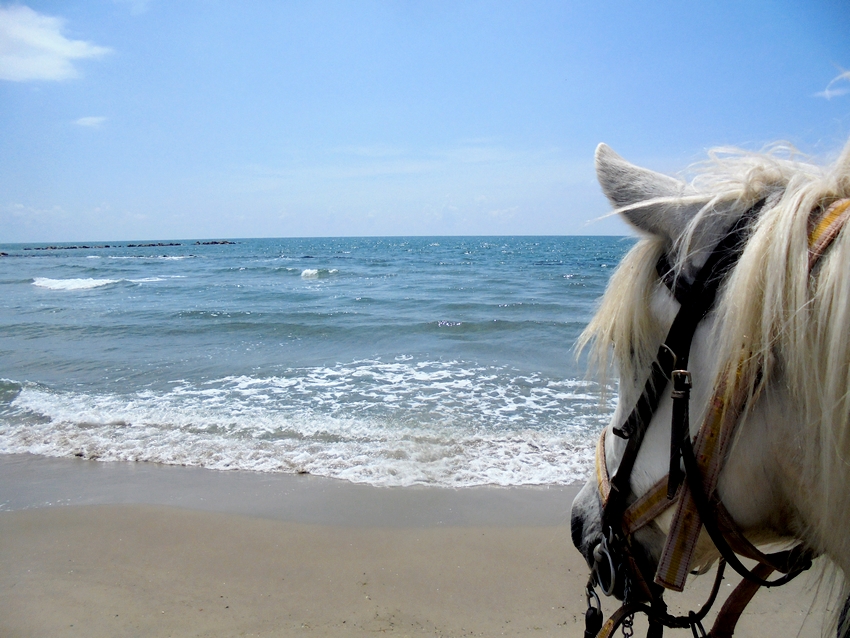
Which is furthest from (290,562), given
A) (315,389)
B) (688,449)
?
(315,389)

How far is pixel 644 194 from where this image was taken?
1.09m

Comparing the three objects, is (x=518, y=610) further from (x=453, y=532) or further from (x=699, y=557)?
(x=699, y=557)

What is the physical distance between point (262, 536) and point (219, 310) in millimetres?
14258

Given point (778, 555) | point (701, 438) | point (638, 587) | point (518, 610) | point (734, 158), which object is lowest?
point (518, 610)

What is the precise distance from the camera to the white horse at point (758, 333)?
33.3 inches

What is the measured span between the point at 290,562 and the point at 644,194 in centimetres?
356

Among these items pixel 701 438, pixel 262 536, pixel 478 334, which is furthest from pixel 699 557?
pixel 478 334

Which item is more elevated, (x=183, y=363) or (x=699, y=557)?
(x=699, y=557)

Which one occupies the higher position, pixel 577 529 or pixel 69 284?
pixel 69 284

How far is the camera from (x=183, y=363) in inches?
390

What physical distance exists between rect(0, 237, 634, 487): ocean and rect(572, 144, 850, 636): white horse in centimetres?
32

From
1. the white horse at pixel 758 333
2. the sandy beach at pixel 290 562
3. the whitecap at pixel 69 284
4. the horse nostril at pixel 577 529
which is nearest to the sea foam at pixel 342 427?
the sandy beach at pixel 290 562

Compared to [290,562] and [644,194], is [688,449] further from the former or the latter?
[290,562]

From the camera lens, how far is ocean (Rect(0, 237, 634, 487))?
548cm
